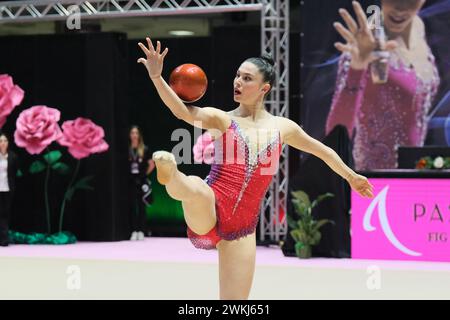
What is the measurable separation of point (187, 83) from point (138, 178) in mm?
9263

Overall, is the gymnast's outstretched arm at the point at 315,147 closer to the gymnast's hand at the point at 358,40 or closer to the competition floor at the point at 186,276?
the competition floor at the point at 186,276

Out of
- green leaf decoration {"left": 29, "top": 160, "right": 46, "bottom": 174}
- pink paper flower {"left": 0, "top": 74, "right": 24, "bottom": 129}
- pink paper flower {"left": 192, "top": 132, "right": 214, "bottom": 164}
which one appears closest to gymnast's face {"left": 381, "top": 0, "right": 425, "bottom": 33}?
pink paper flower {"left": 192, "top": 132, "right": 214, "bottom": 164}

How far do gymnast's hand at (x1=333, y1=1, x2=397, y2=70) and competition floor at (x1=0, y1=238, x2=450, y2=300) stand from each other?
290cm

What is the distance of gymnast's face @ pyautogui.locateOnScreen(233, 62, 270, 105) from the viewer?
4.84m

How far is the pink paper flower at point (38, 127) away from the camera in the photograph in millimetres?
12469

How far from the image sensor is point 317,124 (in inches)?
496

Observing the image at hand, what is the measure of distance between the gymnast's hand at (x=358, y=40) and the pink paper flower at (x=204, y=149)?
7.75ft

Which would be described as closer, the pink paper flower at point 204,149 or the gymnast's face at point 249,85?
the gymnast's face at point 249,85

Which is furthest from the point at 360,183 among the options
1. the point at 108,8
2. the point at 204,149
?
the point at 108,8

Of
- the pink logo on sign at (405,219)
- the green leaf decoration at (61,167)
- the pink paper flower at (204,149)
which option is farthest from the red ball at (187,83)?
the green leaf decoration at (61,167)

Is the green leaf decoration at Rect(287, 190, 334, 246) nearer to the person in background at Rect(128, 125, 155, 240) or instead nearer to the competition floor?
the competition floor

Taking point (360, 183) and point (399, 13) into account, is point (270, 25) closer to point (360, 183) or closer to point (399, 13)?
point (399, 13)

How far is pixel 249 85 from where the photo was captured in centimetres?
Answer: 484
